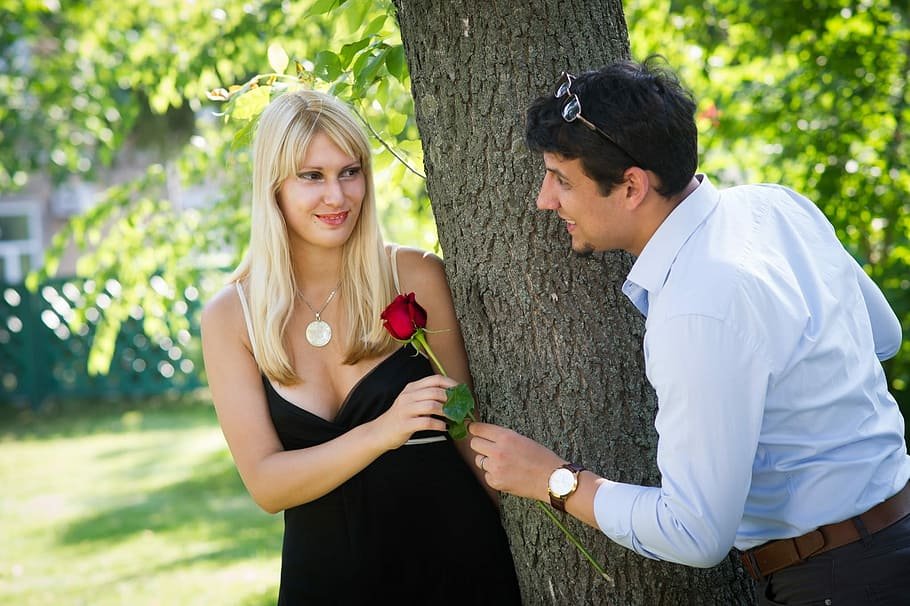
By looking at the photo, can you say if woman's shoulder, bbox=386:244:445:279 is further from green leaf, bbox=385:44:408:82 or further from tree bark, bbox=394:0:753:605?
green leaf, bbox=385:44:408:82

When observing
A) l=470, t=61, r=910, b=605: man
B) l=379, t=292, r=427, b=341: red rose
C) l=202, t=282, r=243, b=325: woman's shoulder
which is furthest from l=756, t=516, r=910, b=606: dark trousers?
l=202, t=282, r=243, b=325: woman's shoulder

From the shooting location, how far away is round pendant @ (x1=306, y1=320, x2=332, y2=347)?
3.17 meters

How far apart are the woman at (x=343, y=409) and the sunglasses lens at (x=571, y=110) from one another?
39.6 inches

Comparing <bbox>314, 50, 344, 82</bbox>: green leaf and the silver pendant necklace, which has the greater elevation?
<bbox>314, 50, 344, 82</bbox>: green leaf

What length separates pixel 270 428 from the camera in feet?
9.82

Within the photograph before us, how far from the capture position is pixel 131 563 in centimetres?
730

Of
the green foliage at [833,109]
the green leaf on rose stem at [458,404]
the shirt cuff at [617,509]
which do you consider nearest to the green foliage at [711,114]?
the green foliage at [833,109]

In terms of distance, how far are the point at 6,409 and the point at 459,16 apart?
13254 millimetres

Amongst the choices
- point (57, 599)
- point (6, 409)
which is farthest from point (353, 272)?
point (6, 409)

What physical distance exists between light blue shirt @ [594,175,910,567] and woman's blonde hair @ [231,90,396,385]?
111 cm

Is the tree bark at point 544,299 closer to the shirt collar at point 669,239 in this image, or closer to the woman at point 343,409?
the woman at point 343,409

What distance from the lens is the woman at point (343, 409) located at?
3.02 m

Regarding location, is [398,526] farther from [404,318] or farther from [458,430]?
[404,318]

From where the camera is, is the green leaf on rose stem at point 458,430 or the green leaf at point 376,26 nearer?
the green leaf on rose stem at point 458,430
